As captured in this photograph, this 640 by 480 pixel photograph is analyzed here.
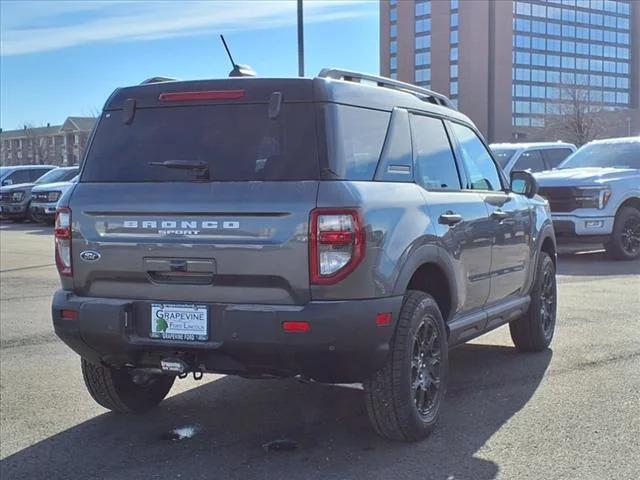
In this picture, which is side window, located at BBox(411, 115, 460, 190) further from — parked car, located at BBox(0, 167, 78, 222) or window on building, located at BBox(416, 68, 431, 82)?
window on building, located at BBox(416, 68, 431, 82)

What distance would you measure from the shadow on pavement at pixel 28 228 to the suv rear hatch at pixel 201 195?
686 inches

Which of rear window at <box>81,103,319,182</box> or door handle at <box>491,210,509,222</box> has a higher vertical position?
rear window at <box>81,103,319,182</box>

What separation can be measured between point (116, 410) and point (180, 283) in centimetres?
136

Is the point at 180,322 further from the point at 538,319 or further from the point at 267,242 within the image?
the point at 538,319

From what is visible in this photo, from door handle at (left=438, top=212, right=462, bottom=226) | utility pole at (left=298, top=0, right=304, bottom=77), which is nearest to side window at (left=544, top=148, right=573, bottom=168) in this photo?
utility pole at (left=298, top=0, right=304, bottom=77)

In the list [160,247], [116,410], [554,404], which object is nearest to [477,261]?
[554,404]

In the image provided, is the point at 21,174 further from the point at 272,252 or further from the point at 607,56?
the point at 607,56

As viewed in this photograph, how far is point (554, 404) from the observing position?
501cm

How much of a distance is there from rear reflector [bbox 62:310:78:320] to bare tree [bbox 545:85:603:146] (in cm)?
5238

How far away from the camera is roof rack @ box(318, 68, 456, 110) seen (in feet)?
14.4

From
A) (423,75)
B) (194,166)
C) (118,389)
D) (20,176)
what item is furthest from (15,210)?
(423,75)

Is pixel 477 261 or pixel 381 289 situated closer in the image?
pixel 381 289

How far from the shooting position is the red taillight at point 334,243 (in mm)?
3811

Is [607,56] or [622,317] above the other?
[607,56]
